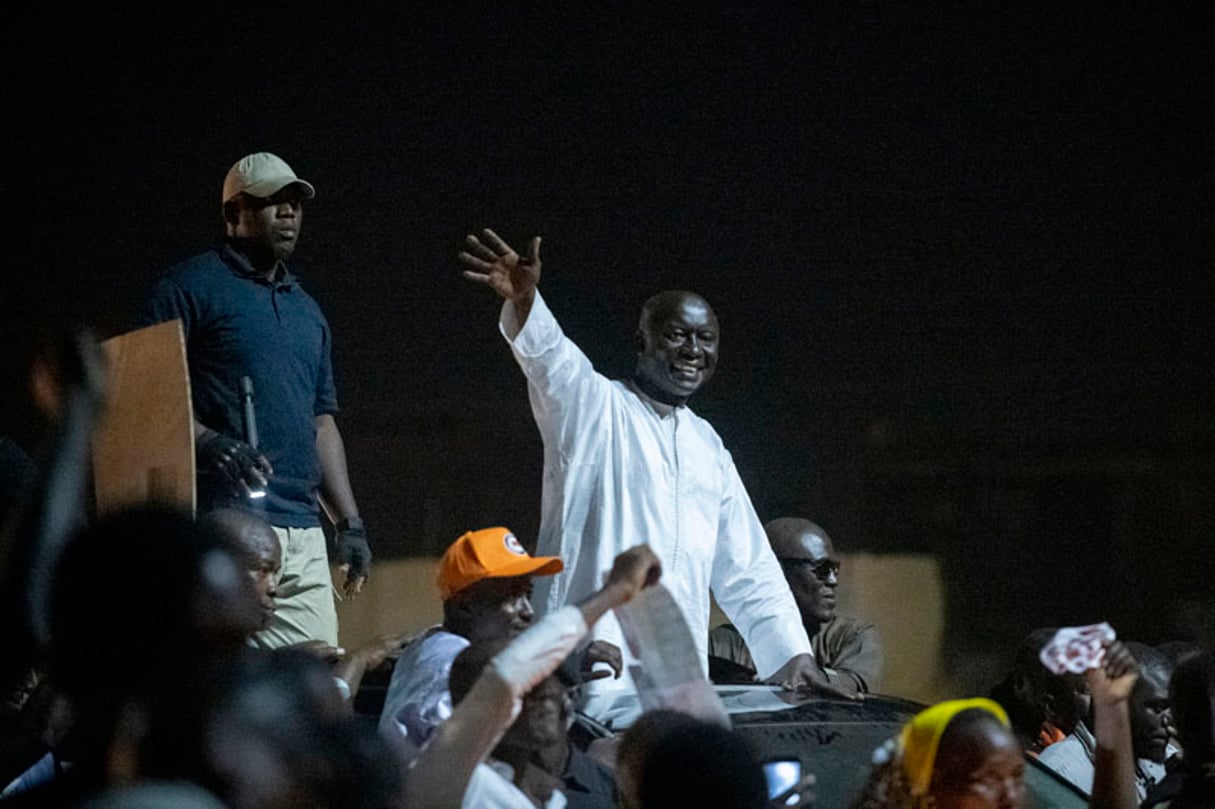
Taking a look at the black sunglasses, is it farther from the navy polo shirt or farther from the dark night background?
the navy polo shirt

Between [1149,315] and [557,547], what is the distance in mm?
4359

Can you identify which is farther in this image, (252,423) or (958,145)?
(958,145)

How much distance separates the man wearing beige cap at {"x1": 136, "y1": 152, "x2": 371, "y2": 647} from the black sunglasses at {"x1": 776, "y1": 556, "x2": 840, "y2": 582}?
6.65ft

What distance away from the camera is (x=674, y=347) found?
7086mm

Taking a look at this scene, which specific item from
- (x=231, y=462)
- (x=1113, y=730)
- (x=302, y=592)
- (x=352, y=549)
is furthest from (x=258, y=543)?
(x=1113, y=730)

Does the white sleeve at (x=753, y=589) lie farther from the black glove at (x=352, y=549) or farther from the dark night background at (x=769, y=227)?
the dark night background at (x=769, y=227)

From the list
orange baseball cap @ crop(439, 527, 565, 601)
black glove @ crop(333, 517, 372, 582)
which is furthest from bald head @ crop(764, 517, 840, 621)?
orange baseball cap @ crop(439, 527, 565, 601)

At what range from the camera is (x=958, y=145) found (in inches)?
389

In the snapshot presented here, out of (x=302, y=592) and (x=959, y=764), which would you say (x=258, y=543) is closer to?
(x=302, y=592)

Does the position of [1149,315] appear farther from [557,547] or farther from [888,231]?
[557,547]

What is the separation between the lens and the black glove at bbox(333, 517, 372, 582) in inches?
253

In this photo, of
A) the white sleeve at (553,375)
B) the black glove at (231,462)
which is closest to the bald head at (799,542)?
the white sleeve at (553,375)

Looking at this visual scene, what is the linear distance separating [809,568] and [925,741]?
10.6 ft

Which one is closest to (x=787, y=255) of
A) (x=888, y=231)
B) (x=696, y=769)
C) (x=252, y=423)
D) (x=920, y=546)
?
(x=888, y=231)
